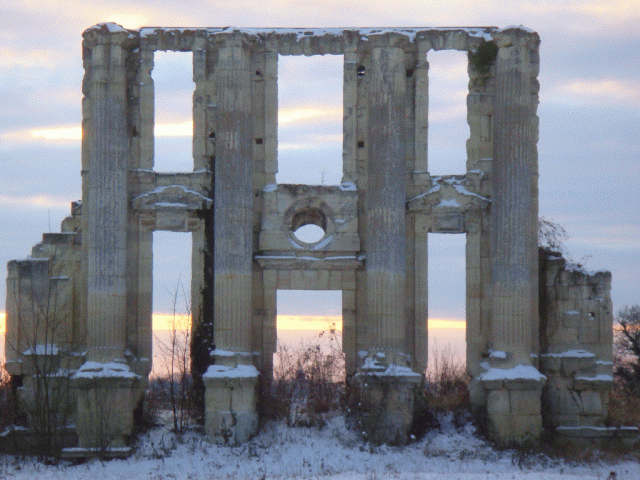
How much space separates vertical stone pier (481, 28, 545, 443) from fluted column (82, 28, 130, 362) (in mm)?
8193

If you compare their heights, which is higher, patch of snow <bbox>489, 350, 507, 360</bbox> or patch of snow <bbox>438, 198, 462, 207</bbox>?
patch of snow <bbox>438, 198, 462, 207</bbox>

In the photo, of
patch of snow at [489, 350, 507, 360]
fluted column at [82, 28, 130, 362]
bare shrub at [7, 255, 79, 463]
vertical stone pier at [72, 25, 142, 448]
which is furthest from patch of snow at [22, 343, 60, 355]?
patch of snow at [489, 350, 507, 360]

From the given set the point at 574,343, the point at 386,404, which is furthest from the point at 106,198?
the point at 574,343

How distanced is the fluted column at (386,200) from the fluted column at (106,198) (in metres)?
5.48

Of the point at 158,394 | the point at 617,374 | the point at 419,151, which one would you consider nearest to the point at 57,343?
the point at 158,394

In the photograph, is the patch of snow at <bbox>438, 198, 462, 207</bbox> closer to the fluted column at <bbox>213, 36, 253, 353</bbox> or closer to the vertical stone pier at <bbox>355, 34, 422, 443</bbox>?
the vertical stone pier at <bbox>355, 34, 422, 443</bbox>

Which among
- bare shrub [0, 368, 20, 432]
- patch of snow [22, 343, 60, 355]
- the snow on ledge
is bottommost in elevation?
bare shrub [0, 368, 20, 432]

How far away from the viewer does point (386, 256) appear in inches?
1011

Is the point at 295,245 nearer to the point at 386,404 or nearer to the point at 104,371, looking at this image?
the point at 386,404

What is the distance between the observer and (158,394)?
2848 cm

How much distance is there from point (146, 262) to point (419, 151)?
6.69m

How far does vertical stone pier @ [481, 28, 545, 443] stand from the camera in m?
25.2

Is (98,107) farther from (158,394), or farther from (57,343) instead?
(158,394)

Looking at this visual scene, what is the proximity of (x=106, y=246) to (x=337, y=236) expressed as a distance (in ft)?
16.8
